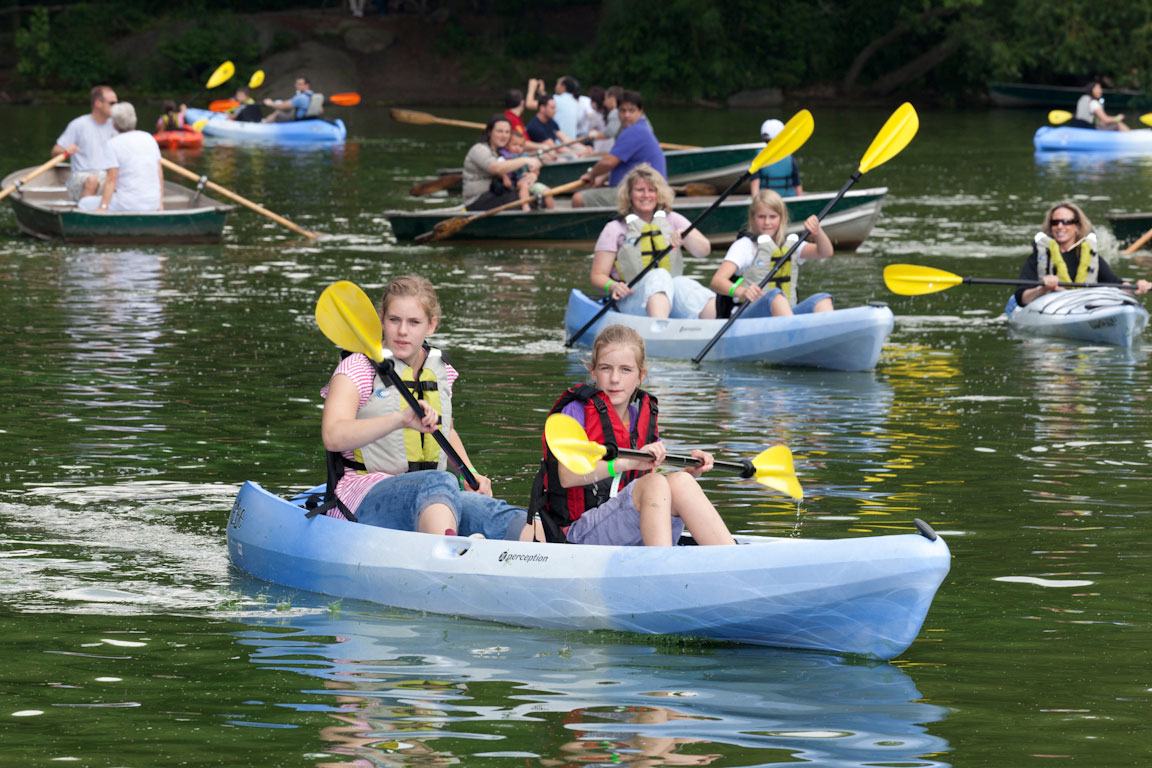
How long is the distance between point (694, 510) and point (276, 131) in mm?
27186

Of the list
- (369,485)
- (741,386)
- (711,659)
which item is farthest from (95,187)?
(711,659)

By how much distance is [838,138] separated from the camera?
3038 cm

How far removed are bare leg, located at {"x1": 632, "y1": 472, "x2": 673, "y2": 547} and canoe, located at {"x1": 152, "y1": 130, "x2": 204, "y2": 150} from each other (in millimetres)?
24355

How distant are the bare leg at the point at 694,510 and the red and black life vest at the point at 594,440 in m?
0.19

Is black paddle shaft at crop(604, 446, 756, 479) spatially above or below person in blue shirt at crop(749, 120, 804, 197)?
below

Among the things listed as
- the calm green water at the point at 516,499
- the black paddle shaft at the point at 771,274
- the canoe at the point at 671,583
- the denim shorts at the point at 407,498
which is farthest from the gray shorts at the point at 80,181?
the canoe at the point at 671,583

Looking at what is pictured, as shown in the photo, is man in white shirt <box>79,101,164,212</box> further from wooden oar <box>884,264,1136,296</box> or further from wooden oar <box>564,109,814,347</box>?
wooden oar <box>884,264,1136,296</box>

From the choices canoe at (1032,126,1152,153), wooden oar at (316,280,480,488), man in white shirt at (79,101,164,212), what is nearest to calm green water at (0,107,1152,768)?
wooden oar at (316,280,480,488)

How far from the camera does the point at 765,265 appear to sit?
10484 mm

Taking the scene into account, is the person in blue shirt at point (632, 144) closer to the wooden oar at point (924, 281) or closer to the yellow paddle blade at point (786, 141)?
the wooden oar at point (924, 281)

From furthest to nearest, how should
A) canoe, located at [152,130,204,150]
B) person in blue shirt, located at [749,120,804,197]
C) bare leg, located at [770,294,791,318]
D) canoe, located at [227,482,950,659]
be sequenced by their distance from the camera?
canoe, located at [152,130,204,150]
person in blue shirt, located at [749,120,804,197]
bare leg, located at [770,294,791,318]
canoe, located at [227,482,950,659]

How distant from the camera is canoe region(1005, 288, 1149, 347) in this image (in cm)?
1130

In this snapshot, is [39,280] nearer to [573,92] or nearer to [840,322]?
[840,322]

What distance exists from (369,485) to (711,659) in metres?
1.33
